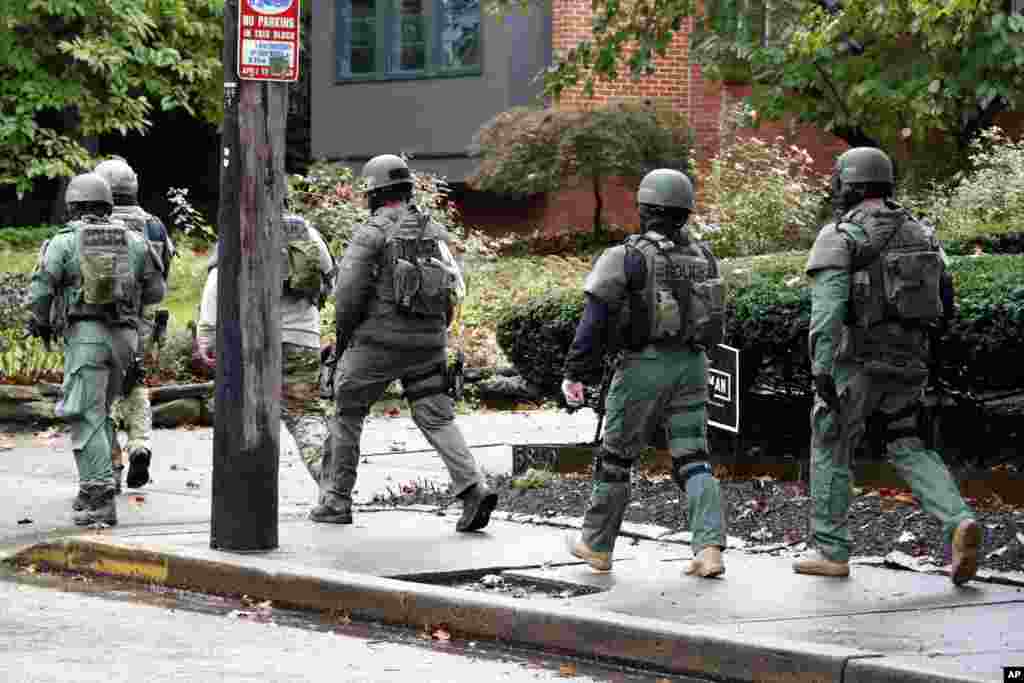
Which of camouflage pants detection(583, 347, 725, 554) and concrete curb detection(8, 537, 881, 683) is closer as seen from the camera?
concrete curb detection(8, 537, 881, 683)

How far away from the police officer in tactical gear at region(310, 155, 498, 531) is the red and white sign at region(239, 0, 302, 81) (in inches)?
31.9

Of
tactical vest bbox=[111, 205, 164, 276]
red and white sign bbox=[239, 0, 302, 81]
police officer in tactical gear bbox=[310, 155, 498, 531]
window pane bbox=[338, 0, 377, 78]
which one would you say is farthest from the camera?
window pane bbox=[338, 0, 377, 78]

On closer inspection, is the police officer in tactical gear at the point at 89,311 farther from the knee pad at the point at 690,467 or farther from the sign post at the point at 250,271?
the knee pad at the point at 690,467

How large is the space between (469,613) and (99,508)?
3508 millimetres

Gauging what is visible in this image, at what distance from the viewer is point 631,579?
895 centimetres

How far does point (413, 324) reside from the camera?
34.0ft

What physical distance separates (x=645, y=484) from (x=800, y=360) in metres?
1.20

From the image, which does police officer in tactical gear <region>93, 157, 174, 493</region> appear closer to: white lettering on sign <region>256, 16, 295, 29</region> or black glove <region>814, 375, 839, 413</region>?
white lettering on sign <region>256, 16, 295, 29</region>

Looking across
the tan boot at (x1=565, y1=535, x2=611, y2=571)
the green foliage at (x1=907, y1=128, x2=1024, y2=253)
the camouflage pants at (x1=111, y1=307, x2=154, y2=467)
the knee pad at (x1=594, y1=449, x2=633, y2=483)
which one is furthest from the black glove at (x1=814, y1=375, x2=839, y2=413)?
the green foliage at (x1=907, y1=128, x2=1024, y2=253)

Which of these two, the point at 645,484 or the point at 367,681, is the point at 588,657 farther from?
the point at 645,484

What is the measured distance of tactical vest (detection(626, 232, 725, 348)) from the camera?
8789 millimetres

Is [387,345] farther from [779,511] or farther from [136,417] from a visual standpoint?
[136,417]

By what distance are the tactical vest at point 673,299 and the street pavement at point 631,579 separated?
1.10m

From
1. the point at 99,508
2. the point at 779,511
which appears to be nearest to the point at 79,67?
the point at 99,508
